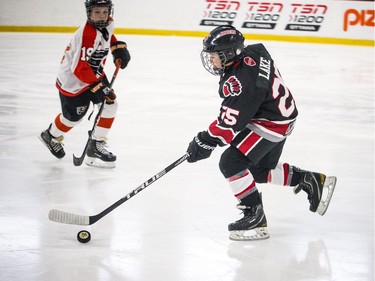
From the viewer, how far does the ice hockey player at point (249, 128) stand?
10.0 feet

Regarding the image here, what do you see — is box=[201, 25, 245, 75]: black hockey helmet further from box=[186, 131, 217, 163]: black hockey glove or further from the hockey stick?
the hockey stick

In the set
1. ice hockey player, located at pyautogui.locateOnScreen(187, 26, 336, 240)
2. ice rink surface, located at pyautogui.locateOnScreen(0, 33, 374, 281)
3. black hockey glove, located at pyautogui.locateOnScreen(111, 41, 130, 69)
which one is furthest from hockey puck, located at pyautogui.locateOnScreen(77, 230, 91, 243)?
black hockey glove, located at pyautogui.locateOnScreen(111, 41, 130, 69)

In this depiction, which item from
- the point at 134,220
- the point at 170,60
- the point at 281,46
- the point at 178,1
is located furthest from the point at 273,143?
the point at 178,1

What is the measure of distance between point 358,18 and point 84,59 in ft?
21.8

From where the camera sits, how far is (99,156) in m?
4.45

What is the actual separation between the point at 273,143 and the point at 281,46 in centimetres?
666

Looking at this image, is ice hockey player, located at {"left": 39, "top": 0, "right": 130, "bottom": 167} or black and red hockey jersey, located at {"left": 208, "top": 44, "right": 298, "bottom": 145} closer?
black and red hockey jersey, located at {"left": 208, "top": 44, "right": 298, "bottom": 145}

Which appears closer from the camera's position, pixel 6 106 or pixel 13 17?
pixel 6 106

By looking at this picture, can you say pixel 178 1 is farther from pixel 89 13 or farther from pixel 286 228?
pixel 286 228

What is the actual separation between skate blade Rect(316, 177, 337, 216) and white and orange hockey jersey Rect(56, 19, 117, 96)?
1.47 m

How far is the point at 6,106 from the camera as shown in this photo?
5.92 meters

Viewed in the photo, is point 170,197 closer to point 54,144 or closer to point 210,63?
point 210,63

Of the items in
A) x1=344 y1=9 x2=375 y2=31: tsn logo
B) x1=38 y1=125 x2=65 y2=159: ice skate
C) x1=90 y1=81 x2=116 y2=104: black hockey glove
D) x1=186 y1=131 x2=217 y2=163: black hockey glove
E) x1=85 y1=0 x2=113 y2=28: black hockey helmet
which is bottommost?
x1=344 y1=9 x2=375 y2=31: tsn logo

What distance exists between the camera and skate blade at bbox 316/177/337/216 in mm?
3504
